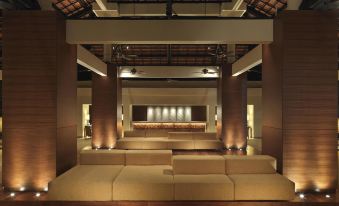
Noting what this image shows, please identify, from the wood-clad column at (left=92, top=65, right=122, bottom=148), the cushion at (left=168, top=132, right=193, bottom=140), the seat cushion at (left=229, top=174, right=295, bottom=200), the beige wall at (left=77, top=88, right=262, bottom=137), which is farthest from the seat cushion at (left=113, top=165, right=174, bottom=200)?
the beige wall at (left=77, top=88, right=262, bottom=137)

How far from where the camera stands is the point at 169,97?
54.0ft

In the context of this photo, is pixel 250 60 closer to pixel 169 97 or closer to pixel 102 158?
pixel 102 158

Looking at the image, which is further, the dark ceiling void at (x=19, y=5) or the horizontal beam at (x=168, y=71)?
the horizontal beam at (x=168, y=71)

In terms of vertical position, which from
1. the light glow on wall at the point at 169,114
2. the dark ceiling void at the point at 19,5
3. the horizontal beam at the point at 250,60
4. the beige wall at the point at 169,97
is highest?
the dark ceiling void at the point at 19,5

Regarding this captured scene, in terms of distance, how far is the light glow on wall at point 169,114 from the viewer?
1686cm

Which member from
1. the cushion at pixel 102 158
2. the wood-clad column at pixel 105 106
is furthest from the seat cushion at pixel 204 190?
the wood-clad column at pixel 105 106

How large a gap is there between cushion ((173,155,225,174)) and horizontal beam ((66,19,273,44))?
7.88ft

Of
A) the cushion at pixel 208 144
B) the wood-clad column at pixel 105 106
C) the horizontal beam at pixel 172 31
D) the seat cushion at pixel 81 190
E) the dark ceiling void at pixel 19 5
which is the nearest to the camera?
the seat cushion at pixel 81 190

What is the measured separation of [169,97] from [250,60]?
8665 mm

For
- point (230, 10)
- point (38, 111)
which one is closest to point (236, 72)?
point (230, 10)

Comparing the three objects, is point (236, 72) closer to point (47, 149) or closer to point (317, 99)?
point (317, 99)

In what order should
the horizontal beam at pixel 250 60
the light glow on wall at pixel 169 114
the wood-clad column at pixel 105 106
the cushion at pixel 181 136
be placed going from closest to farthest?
the horizontal beam at pixel 250 60 < the wood-clad column at pixel 105 106 < the cushion at pixel 181 136 < the light glow on wall at pixel 169 114

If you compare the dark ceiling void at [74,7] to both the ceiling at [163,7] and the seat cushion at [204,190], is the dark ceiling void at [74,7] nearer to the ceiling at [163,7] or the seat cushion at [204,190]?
the ceiling at [163,7]

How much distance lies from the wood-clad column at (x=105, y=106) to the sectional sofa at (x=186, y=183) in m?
6.09
